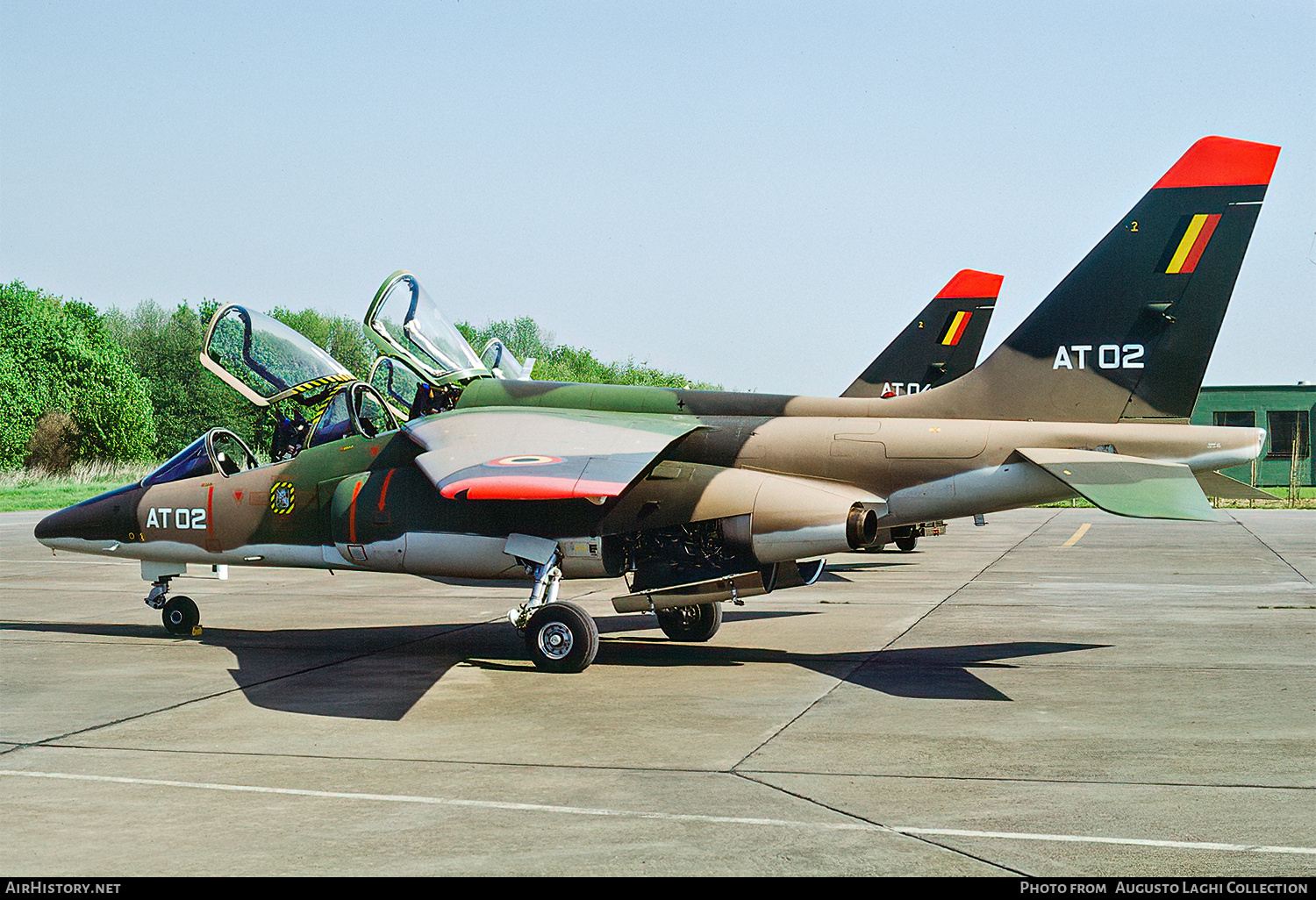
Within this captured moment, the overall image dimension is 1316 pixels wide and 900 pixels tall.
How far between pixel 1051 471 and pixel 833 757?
3.92 meters

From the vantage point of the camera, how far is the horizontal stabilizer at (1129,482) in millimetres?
9742

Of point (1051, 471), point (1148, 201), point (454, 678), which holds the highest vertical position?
point (1148, 201)

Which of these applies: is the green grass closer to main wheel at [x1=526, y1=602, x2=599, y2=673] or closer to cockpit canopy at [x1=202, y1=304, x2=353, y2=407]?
cockpit canopy at [x1=202, y1=304, x2=353, y2=407]

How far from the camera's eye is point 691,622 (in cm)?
1359

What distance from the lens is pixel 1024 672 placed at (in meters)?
11.4

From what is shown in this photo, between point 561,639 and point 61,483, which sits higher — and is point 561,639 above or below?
below

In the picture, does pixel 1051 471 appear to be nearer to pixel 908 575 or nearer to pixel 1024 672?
pixel 1024 672

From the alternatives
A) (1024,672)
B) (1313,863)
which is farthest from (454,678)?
(1313,863)

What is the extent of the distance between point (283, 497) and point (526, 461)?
3.84 metres

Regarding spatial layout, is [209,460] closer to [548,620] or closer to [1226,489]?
[548,620]

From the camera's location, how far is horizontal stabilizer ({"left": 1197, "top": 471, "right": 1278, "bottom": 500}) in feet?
39.1

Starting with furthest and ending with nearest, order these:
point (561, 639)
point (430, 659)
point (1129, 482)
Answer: point (430, 659) → point (561, 639) → point (1129, 482)
